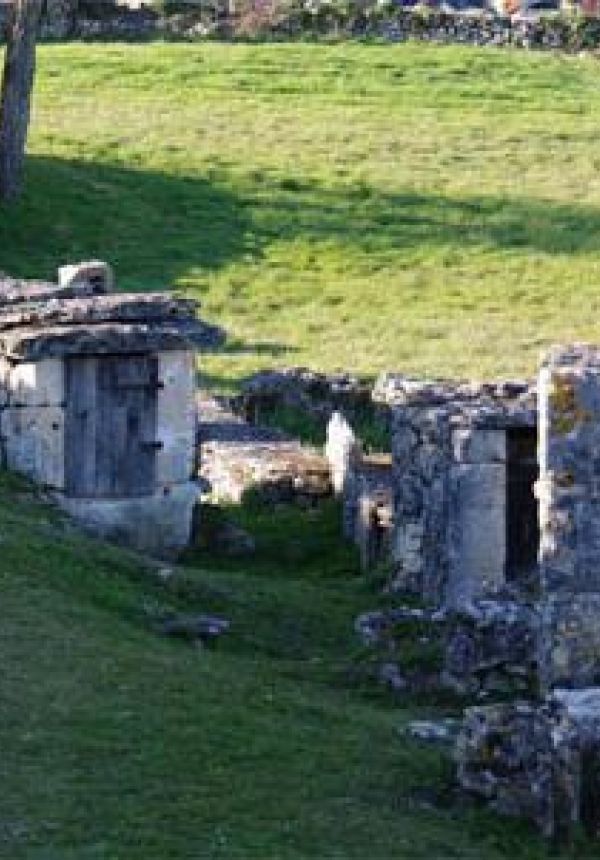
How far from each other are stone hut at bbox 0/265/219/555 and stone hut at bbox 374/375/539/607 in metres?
3.13

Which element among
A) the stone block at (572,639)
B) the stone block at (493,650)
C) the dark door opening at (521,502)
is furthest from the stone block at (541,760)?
the dark door opening at (521,502)

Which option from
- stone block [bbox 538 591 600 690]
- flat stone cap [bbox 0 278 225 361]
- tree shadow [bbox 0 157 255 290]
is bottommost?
tree shadow [bbox 0 157 255 290]

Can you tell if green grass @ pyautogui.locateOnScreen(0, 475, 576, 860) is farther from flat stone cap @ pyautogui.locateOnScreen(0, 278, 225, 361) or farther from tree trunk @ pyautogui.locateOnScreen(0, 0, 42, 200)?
tree trunk @ pyautogui.locateOnScreen(0, 0, 42, 200)

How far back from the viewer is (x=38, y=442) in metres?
27.5

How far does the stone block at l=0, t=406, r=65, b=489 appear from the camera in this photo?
90.2ft

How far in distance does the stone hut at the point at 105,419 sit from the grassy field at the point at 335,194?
34.0 ft

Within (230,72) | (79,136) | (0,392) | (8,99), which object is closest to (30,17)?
(8,99)

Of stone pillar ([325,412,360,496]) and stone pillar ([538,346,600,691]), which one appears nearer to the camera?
stone pillar ([538,346,600,691])

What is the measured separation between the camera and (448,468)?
24141 millimetres

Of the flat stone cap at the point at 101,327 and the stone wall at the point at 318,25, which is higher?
the flat stone cap at the point at 101,327

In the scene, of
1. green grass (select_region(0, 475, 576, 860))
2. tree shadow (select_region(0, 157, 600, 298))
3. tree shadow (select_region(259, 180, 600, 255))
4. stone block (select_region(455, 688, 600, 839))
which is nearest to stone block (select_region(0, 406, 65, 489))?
green grass (select_region(0, 475, 576, 860))

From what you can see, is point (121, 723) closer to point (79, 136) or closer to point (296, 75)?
point (79, 136)

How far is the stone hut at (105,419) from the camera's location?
27375 mm

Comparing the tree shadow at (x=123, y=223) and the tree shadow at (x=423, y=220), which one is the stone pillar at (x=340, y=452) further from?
the tree shadow at (x=423, y=220)
